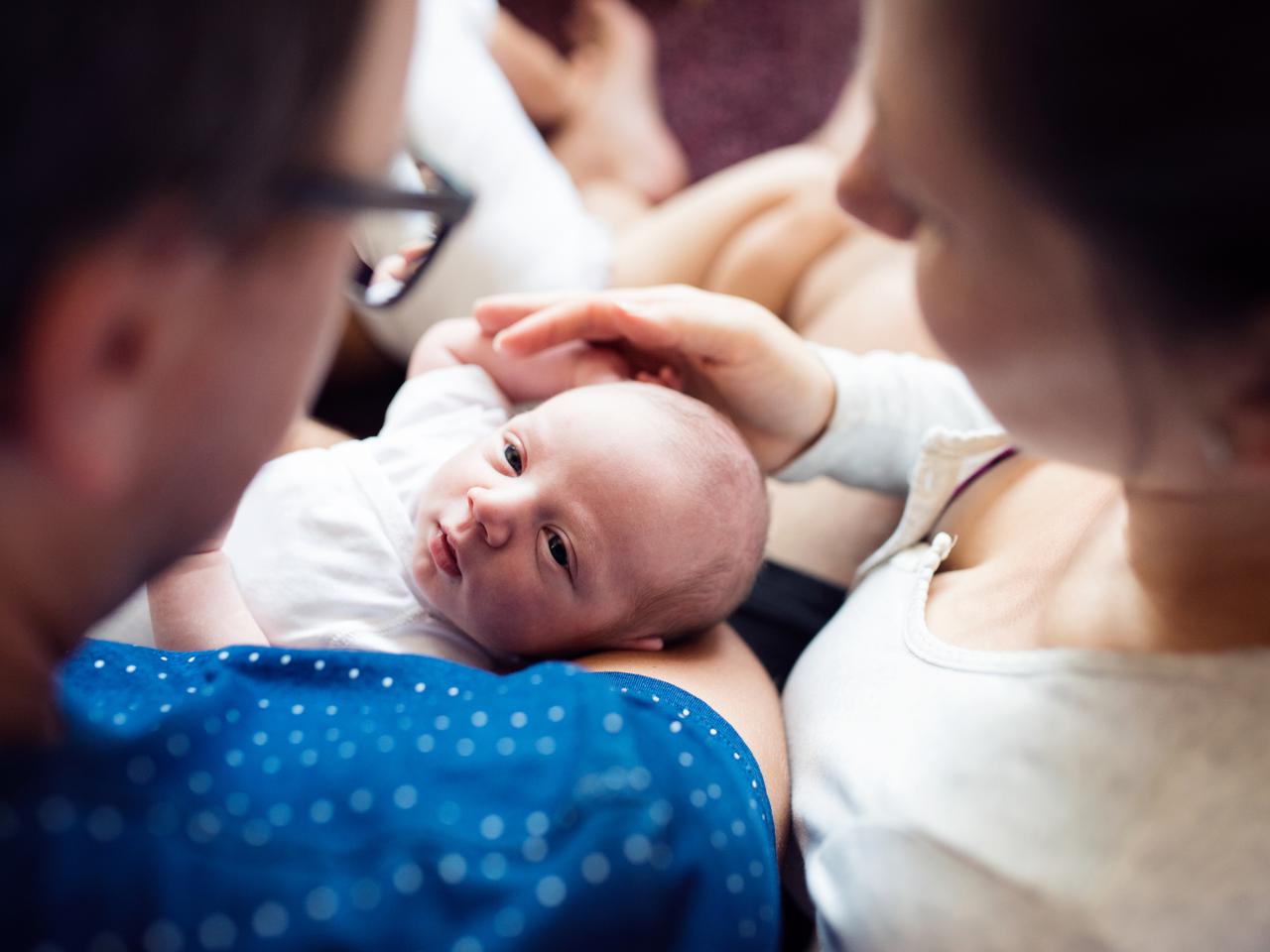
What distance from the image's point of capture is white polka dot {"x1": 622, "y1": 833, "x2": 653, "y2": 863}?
571 mm

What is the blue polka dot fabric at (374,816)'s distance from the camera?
0.49m

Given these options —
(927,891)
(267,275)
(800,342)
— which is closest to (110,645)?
(267,275)

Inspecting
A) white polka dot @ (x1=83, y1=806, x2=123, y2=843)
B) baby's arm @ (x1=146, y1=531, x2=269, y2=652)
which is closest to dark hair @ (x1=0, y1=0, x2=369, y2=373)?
white polka dot @ (x1=83, y1=806, x2=123, y2=843)

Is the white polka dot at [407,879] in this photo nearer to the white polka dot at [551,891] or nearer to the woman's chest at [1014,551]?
the white polka dot at [551,891]

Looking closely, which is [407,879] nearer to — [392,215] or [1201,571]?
[392,215]

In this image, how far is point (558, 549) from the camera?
96 cm

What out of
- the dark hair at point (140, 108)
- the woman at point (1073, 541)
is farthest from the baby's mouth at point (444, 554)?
the dark hair at point (140, 108)

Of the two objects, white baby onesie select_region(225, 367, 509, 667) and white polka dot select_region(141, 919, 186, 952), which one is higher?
white polka dot select_region(141, 919, 186, 952)

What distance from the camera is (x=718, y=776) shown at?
0.67 m

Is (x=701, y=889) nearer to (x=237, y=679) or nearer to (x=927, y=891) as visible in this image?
(x=927, y=891)

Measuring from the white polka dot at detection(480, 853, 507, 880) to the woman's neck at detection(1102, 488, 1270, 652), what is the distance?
1.40 ft

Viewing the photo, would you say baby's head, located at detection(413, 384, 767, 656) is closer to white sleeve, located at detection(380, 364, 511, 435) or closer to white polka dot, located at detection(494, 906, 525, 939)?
white sleeve, located at detection(380, 364, 511, 435)

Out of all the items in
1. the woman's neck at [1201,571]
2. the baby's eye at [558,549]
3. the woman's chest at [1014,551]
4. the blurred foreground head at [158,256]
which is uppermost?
the blurred foreground head at [158,256]

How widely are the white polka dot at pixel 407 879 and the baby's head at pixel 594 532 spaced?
0.41 m
